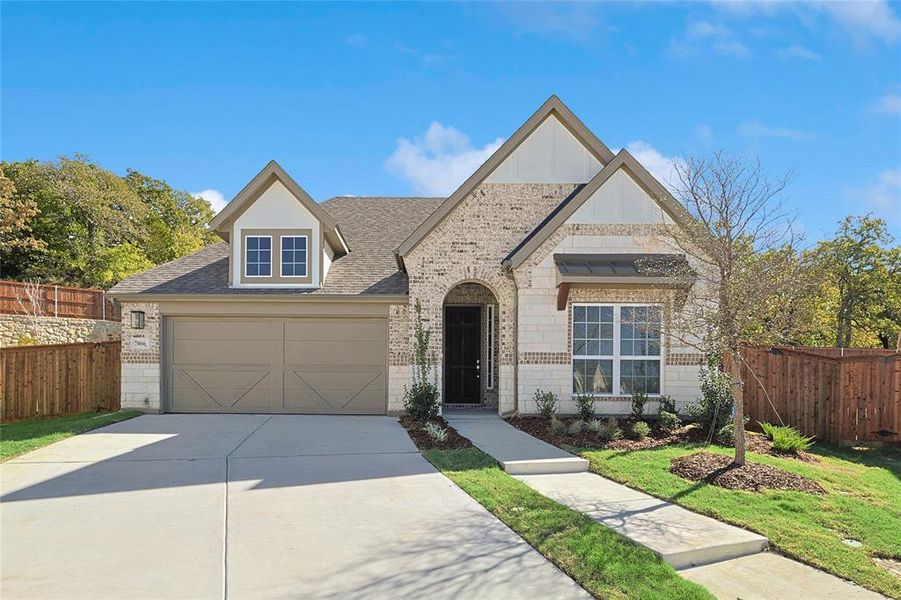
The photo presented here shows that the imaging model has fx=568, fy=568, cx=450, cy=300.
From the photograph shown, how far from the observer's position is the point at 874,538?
562 cm

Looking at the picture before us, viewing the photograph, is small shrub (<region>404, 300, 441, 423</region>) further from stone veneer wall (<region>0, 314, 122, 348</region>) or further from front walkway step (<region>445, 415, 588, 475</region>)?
stone veneer wall (<region>0, 314, 122, 348</region>)

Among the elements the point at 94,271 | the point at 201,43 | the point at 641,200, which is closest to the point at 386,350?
the point at 641,200

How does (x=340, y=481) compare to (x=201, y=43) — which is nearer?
(x=340, y=481)

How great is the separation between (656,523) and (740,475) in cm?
248

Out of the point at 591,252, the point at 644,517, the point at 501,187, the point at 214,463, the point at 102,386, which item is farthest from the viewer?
the point at 102,386

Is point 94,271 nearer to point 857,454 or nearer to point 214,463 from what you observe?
point 214,463

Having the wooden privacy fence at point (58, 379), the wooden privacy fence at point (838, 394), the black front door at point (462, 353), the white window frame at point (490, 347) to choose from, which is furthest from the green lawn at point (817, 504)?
the wooden privacy fence at point (58, 379)

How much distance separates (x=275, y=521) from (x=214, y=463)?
3.09m

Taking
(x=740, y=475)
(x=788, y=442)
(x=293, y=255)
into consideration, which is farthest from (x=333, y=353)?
(x=788, y=442)

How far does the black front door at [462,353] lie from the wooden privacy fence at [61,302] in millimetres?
13382

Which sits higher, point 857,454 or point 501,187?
point 501,187

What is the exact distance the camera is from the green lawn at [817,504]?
5.15 metres

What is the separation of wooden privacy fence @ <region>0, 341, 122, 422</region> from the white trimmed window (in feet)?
14.6

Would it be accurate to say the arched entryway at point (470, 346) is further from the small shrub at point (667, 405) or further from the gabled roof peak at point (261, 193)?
the small shrub at point (667, 405)
